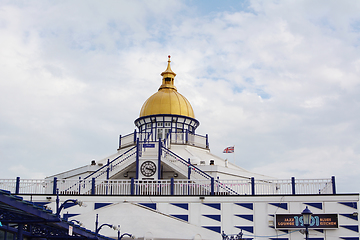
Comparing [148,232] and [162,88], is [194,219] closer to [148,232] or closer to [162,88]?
[148,232]

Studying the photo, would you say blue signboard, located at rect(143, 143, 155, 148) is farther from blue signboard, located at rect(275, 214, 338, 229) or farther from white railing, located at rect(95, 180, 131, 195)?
blue signboard, located at rect(275, 214, 338, 229)

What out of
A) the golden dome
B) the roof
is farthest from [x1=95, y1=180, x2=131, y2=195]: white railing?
the golden dome

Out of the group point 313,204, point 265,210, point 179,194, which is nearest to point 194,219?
point 179,194

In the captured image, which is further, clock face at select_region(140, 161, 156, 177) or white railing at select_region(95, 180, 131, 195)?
clock face at select_region(140, 161, 156, 177)

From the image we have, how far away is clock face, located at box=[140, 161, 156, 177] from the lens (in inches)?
1214

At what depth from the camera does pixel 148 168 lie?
30922mm

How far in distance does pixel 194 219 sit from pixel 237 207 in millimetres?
2415

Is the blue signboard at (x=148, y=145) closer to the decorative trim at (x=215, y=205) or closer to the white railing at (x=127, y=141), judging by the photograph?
the white railing at (x=127, y=141)

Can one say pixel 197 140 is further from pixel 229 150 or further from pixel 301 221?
pixel 301 221

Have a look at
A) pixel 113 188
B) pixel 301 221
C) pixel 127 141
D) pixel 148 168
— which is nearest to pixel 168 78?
pixel 127 141

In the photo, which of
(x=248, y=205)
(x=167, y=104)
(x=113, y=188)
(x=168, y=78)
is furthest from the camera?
(x=168, y=78)

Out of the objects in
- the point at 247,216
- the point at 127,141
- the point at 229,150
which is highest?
the point at 127,141

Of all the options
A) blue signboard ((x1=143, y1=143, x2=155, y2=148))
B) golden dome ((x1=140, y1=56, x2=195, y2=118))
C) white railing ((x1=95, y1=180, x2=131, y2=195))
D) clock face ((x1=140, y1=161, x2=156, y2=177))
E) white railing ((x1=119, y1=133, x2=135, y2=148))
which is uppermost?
golden dome ((x1=140, y1=56, x2=195, y2=118))

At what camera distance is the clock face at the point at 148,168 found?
30.8 m
